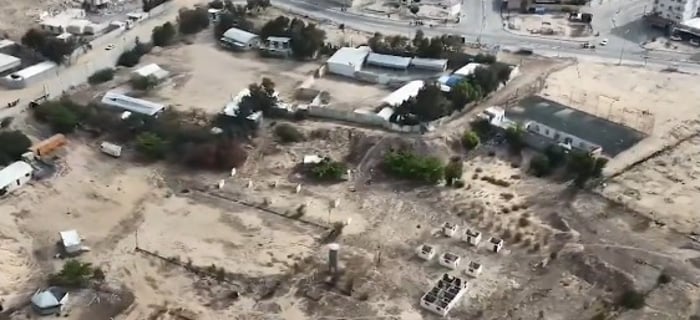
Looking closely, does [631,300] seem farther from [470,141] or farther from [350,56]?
[350,56]

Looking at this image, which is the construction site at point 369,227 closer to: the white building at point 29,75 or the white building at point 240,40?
the white building at point 29,75

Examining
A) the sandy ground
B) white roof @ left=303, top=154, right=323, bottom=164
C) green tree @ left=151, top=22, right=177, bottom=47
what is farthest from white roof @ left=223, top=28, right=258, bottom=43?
the sandy ground

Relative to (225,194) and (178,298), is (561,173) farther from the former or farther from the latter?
(178,298)

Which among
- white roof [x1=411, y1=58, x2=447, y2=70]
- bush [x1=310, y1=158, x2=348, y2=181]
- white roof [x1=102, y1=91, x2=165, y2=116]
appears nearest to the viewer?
bush [x1=310, y1=158, x2=348, y2=181]

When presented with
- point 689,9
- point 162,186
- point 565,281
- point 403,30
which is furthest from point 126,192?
point 689,9

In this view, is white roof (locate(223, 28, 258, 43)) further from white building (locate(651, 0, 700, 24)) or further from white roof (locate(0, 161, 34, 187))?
white building (locate(651, 0, 700, 24))

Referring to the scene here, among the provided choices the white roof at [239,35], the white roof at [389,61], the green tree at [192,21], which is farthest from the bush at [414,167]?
the green tree at [192,21]

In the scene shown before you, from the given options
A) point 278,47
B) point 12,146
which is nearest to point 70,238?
point 12,146
